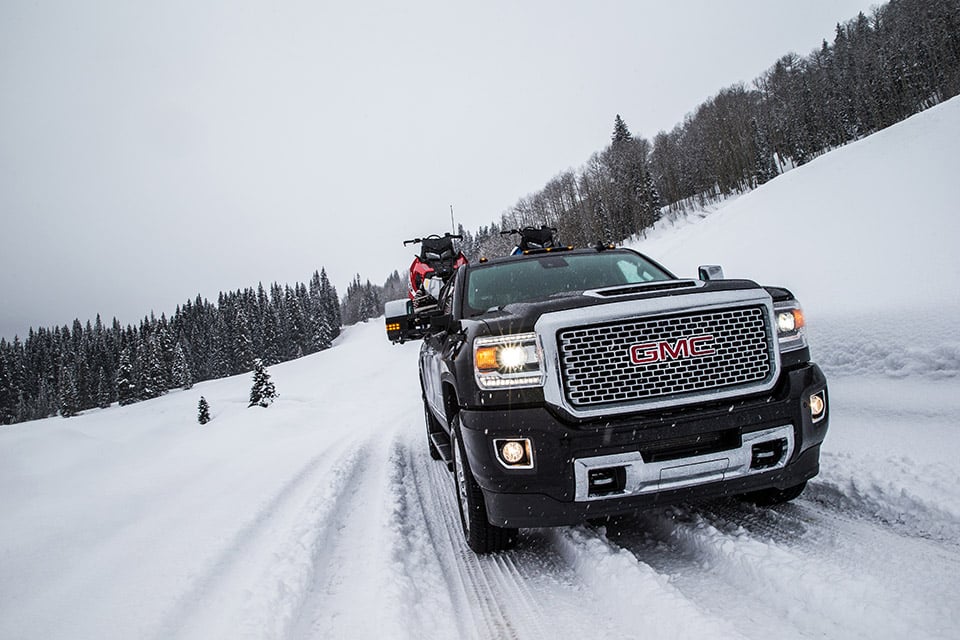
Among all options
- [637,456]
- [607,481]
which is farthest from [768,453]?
[607,481]

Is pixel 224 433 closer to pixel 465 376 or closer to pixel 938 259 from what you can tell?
pixel 465 376

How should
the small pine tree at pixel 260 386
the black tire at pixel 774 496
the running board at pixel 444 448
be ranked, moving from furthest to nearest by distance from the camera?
the small pine tree at pixel 260 386 → the running board at pixel 444 448 → the black tire at pixel 774 496

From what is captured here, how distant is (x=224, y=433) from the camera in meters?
9.84

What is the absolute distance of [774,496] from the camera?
120 inches

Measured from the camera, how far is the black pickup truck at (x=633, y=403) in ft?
7.74

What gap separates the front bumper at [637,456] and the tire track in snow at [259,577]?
120 cm

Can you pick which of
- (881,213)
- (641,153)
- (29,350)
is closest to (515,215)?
(641,153)

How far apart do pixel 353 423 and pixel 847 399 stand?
834 cm

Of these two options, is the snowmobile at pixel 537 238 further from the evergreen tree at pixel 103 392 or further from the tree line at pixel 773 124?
the evergreen tree at pixel 103 392

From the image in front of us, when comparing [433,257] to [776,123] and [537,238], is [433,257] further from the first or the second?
[776,123]

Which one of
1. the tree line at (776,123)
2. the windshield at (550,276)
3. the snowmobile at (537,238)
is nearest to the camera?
the windshield at (550,276)

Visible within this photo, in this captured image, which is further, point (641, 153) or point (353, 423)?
point (641, 153)

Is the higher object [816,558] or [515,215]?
[515,215]

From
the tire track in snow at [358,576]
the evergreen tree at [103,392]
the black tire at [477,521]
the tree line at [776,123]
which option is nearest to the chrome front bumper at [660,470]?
the black tire at [477,521]
